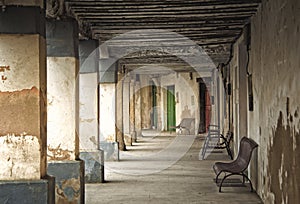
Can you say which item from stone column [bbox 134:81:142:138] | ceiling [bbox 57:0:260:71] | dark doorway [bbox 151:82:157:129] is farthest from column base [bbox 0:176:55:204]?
dark doorway [bbox 151:82:157:129]

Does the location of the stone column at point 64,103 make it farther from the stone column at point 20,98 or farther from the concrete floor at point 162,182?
the stone column at point 20,98

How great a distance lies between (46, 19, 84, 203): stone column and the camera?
255 inches

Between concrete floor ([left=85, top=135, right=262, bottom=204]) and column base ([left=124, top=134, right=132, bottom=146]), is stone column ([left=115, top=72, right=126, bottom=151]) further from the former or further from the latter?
column base ([left=124, top=134, right=132, bottom=146])

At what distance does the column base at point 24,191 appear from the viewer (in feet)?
15.4

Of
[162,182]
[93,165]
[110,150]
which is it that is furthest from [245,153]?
[110,150]

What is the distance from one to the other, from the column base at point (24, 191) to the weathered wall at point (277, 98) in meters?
2.28

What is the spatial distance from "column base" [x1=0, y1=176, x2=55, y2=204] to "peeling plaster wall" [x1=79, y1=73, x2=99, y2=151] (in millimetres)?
3910

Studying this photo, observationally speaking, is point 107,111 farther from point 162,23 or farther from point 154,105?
point 154,105

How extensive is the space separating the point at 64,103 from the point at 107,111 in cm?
565

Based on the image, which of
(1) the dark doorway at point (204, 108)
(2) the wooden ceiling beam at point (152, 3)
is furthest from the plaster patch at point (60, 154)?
(1) the dark doorway at point (204, 108)

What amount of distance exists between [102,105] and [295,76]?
795 cm

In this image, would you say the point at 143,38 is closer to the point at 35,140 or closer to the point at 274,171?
the point at 274,171

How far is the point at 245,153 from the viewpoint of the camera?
25.8ft

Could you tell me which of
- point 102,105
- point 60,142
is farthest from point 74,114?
point 102,105
